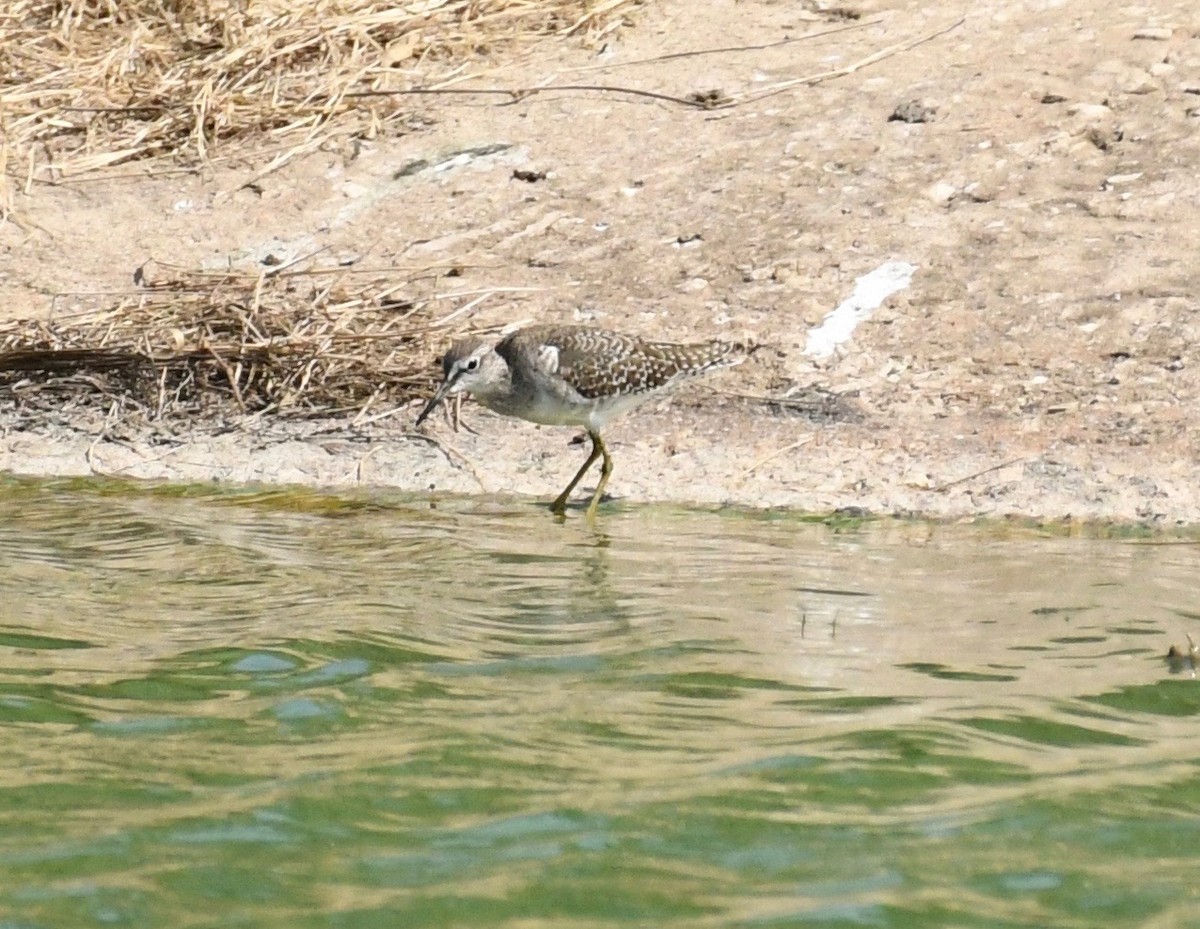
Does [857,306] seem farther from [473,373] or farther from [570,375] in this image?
[473,373]

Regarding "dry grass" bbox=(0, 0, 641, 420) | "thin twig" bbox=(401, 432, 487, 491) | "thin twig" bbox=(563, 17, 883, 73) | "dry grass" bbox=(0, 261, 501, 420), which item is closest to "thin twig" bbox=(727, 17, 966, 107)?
"thin twig" bbox=(563, 17, 883, 73)

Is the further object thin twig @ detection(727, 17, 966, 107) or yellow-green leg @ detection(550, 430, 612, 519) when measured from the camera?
thin twig @ detection(727, 17, 966, 107)

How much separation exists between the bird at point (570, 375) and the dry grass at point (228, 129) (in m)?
0.86

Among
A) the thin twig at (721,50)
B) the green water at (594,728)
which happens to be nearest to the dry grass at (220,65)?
the thin twig at (721,50)

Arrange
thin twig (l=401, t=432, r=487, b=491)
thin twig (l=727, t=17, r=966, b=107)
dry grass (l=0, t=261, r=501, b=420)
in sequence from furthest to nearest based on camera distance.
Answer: thin twig (l=727, t=17, r=966, b=107)
dry grass (l=0, t=261, r=501, b=420)
thin twig (l=401, t=432, r=487, b=491)

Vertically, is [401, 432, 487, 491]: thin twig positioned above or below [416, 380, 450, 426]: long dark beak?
below

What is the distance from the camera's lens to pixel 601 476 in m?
8.43

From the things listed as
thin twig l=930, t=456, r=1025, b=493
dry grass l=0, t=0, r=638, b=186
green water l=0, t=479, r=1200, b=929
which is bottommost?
green water l=0, t=479, r=1200, b=929

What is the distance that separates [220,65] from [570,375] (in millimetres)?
4725

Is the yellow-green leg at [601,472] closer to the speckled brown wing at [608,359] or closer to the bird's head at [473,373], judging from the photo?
the speckled brown wing at [608,359]

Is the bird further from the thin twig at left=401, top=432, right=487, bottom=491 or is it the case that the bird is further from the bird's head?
the thin twig at left=401, top=432, right=487, bottom=491

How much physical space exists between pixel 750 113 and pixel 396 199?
→ 2101 millimetres

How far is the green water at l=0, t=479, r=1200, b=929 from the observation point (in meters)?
3.96

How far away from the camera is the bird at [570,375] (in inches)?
324
